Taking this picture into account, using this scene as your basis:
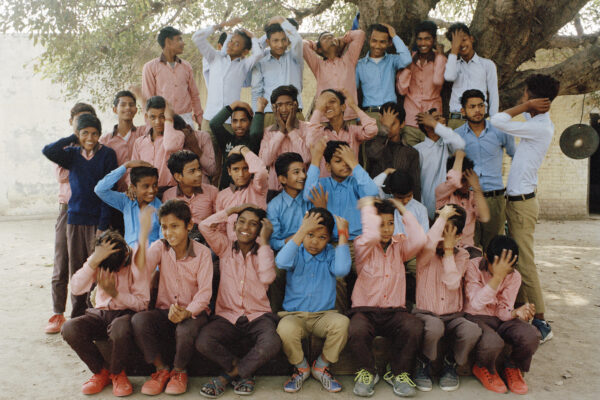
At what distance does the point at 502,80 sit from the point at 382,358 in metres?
→ 3.95

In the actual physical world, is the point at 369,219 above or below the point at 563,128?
below

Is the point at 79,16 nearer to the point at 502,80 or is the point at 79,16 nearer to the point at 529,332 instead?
the point at 502,80

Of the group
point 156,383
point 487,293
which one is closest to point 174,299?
point 156,383

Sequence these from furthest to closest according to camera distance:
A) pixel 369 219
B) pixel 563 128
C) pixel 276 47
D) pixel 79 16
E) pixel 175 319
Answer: pixel 563 128, pixel 79 16, pixel 276 47, pixel 369 219, pixel 175 319

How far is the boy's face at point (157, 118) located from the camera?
4.41 metres

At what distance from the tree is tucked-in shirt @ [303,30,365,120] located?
70 centimetres

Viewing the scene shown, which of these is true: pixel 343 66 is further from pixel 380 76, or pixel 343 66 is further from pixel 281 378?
pixel 281 378

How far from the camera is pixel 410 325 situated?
3.07 m

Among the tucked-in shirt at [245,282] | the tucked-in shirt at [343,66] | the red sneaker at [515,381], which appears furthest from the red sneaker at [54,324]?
the red sneaker at [515,381]

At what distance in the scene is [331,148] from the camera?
4.08 meters

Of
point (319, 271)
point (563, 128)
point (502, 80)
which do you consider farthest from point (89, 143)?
point (563, 128)

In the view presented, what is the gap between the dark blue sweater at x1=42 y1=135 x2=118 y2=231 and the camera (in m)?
4.10

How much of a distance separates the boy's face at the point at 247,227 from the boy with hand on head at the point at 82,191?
56.2 inches

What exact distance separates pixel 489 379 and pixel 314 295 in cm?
127
